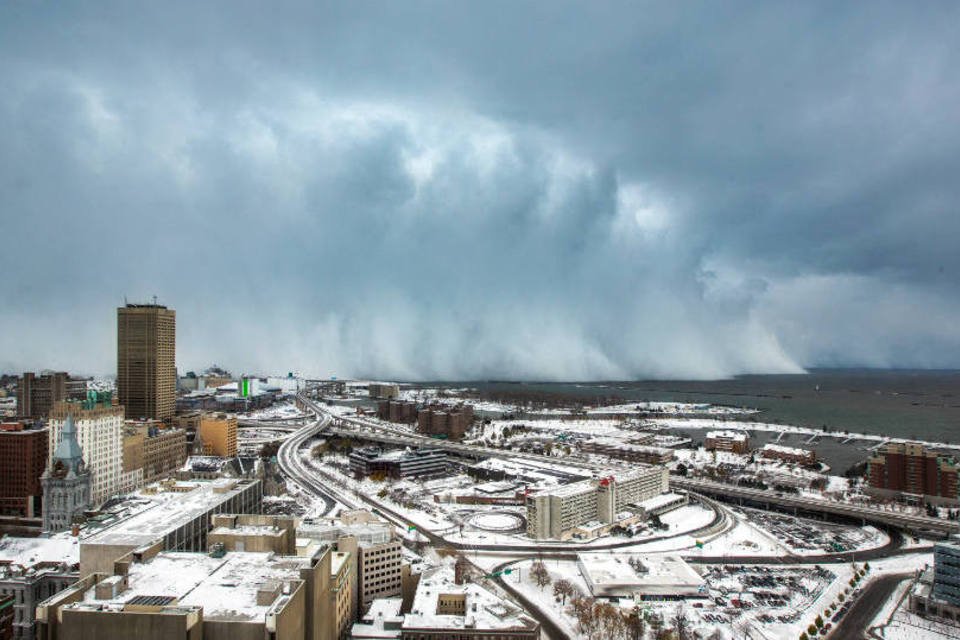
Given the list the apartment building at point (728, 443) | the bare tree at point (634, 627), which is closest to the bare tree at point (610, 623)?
the bare tree at point (634, 627)

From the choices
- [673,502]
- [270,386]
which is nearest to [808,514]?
[673,502]

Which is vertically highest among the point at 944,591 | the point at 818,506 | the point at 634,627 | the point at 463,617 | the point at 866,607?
the point at 463,617

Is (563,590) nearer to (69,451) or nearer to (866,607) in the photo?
(866,607)

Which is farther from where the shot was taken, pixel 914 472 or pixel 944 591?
pixel 914 472

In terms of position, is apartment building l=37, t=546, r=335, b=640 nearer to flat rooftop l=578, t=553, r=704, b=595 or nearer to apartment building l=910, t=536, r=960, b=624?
flat rooftop l=578, t=553, r=704, b=595

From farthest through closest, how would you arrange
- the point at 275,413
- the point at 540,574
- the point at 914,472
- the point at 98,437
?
the point at 275,413 → the point at 914,472 → the point at 98,437 → the point at 540,574

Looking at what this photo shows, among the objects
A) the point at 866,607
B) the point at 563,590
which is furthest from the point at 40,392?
the point at 866,607

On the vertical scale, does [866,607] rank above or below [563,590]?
below
